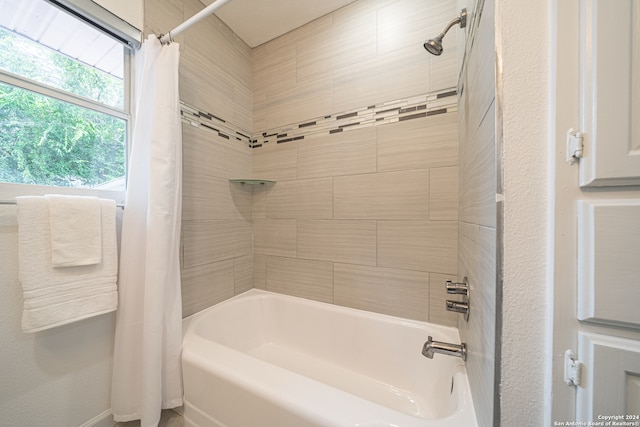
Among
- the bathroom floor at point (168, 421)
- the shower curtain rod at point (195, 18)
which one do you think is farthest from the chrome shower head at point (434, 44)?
the bathroom floor at point (168, 421)

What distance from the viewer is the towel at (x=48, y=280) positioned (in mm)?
700

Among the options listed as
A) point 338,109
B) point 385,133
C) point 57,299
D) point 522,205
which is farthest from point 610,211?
point 57,299

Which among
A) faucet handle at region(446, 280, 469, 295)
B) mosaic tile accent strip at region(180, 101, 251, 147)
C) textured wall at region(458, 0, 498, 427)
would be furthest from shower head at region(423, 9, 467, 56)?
mosaic tile accent strip at region(180, 101, 251, 147)

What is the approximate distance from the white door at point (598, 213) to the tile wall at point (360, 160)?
772 mm

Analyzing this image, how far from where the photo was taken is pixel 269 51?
1609 millimetres

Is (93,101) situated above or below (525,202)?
above

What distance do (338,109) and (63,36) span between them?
1.29m

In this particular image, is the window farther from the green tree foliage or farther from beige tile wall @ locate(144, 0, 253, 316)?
beige tile wall @ locate(144, 0, 253, 316)

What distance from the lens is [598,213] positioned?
0.36 meters

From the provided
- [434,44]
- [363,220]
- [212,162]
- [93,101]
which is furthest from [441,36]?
[93,101]

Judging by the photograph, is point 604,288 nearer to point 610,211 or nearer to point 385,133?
point 610,211

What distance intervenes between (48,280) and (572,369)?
1.43m

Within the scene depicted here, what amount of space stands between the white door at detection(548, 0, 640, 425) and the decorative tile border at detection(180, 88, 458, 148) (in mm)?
815

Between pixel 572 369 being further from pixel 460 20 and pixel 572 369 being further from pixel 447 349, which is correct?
pixel 460 20
